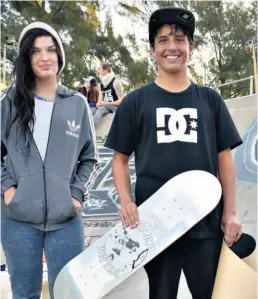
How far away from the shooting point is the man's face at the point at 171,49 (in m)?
1.77

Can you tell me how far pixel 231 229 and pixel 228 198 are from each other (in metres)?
0.14

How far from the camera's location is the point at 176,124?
1.75 metres

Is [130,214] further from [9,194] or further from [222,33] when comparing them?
[222,33]

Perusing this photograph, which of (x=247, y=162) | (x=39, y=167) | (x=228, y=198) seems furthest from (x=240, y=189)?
(x=39, y=167)

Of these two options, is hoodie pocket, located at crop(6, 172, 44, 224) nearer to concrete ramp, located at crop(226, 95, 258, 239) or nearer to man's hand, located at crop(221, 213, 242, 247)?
man's hand, located at crop(221, 213, 242, 247)

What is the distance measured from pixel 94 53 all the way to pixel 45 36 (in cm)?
1625

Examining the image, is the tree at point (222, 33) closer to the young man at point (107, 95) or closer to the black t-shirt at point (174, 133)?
the young man at point (107, 95)

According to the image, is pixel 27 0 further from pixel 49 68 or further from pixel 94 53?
pixel 49 68

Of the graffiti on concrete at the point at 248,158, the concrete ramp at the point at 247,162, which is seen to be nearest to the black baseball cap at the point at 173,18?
the concrete ramp at the point at 247,162

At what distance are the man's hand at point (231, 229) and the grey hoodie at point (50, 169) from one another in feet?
2.17

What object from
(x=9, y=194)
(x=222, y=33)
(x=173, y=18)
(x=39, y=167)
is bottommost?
(x=9, y=194)

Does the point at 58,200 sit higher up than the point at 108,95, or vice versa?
the point at 108,95

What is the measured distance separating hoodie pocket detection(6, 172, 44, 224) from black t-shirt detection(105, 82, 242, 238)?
0.41 m

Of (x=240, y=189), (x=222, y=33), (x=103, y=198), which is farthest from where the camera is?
(x=222, y=33)
